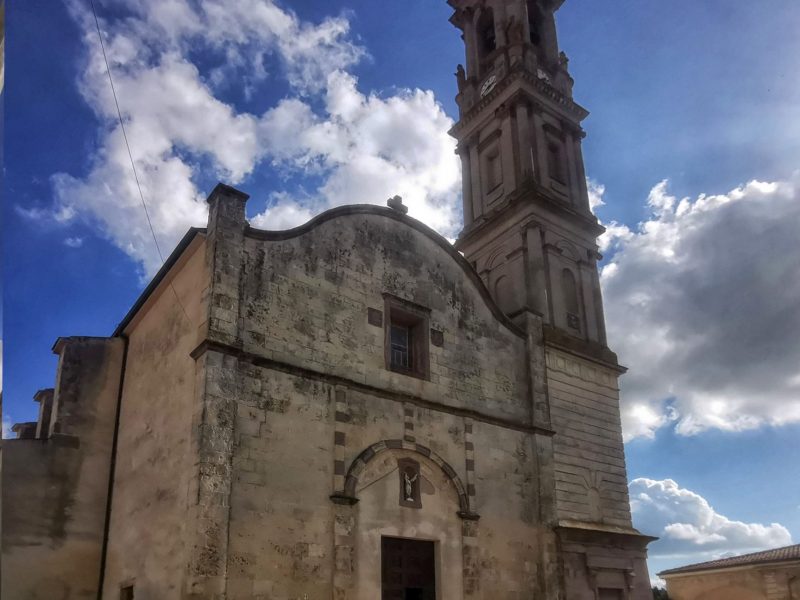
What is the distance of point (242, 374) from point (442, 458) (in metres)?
4.59

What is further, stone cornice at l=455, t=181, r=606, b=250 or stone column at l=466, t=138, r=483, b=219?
stone column at l=466, t=138, r=483, b=219

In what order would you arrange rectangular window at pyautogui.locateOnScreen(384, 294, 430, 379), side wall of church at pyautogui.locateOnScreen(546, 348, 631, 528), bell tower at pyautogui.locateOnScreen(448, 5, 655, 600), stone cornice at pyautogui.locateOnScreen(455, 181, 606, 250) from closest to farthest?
rectangular window at pyautogui.locateOnScreen(384, 294, 430, 379) → bell tower at pyautogui.locateOnScreen(448, 5, 655, 600) → side wall of church at pyautogui.locateOnScreen(546, 348, 631, 528) → stone cornice at pyautogui.locateOnScreen(455, 181, 606, 250)

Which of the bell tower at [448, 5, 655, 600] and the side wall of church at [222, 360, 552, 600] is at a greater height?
the bell tower at [448, 5, 655, 600]

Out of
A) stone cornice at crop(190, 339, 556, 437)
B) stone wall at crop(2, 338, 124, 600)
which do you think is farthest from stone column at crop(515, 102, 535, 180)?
stone wall at crop(2, 338, 124, 600)

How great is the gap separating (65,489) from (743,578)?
21.5 metres

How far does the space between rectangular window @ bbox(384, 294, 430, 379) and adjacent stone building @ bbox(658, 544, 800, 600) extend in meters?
15.6

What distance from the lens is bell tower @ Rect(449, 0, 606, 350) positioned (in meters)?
19.9

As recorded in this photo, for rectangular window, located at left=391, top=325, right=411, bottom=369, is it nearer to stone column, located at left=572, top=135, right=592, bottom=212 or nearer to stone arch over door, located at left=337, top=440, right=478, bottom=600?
stone arch over door, located at left=337, top=440, right=478, bottom=600

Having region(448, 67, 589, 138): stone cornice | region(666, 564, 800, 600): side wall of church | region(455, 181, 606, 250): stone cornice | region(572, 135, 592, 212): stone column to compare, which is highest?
region(448, 67, 589, 138): stone cornice

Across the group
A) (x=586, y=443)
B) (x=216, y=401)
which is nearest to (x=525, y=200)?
(x=586, y=443)

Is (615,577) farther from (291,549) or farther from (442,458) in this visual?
(291,549)

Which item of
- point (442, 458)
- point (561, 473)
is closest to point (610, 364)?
point (561, 473)

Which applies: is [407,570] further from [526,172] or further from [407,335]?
[526,172]

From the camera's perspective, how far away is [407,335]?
51.5 feet
